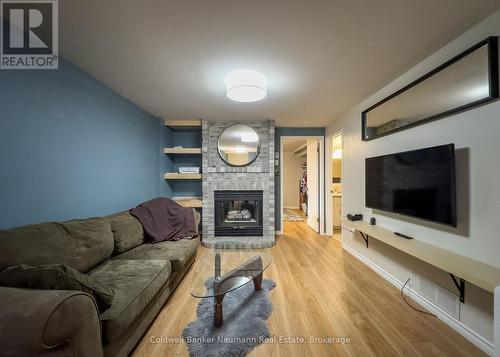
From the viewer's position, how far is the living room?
125 cm

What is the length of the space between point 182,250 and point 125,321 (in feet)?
3.30

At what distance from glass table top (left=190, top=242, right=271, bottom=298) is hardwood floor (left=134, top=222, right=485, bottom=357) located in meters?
0.31

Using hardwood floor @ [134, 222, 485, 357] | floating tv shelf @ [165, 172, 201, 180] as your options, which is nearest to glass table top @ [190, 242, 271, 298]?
hardwood floor @ [134, 222, 485, 357]

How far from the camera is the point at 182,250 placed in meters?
2.17

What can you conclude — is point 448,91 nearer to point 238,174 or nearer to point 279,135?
point 279,135

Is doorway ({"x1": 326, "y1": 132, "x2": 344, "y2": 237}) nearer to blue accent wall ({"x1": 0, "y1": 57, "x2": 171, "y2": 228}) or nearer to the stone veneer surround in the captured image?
the stone veneer surround

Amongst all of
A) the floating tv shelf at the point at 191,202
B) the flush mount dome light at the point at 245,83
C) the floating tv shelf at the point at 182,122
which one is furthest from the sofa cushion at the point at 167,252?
the floating tv shelf at the point at 182,122

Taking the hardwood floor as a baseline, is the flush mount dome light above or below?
above

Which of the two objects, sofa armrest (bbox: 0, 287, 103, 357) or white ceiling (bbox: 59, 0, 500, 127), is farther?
white ceiling (bbox: 59, 0, 500, 127)

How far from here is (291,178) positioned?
7.92m

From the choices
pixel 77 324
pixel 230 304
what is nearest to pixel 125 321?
pixel 77 324

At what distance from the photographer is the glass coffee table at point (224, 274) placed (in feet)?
5.01

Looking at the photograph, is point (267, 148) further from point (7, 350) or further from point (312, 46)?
point (7, 350)

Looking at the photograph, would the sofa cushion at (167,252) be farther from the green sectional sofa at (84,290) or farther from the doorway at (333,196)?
the doorway at (333,196)
